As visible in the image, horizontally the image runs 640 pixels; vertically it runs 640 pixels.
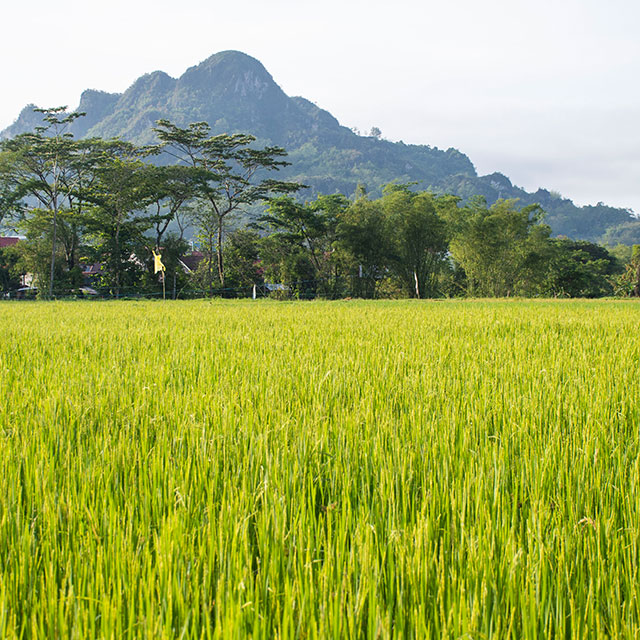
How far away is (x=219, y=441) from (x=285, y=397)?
0.66m

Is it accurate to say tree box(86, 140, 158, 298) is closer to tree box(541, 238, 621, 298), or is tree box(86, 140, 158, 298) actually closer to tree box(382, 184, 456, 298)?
tree box(382, 184, 456, 298)

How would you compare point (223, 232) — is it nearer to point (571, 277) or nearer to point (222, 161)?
point (222, 161)

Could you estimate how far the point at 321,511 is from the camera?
1.04 m

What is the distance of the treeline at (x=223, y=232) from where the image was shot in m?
25.2

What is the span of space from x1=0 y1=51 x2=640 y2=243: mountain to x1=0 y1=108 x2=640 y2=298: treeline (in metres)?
96.3

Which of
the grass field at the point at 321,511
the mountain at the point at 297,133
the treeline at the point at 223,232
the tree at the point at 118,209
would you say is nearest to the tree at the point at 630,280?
the treeline at the point at 223,232

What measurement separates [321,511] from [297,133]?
604 feet

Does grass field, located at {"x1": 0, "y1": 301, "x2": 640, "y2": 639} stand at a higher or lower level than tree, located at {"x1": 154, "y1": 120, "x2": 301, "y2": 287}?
lower

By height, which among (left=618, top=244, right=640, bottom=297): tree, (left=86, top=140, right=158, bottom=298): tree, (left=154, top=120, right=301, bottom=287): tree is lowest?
(left=618, top=244, right=640, bottom=297): tree

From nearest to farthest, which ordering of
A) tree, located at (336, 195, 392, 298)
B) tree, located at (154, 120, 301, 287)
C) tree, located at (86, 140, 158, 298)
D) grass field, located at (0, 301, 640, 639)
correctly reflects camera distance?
grass field, located at (0, 301, 640, 639)
tree, located at (86, 140, 158, 298)
tree, located at (336, 195, 392, 298)
tree, located at (154, 120, 301, 287)

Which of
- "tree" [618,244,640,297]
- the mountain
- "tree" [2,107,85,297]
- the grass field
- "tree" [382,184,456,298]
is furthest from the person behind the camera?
the mountain

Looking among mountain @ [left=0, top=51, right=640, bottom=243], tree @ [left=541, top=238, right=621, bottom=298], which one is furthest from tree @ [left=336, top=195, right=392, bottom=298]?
mountain @ [left=0, top=51, right=640, bottom=243]

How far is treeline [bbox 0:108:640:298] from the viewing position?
25.2 meters

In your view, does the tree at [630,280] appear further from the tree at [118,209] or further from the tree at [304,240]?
the tree at [118,209]
